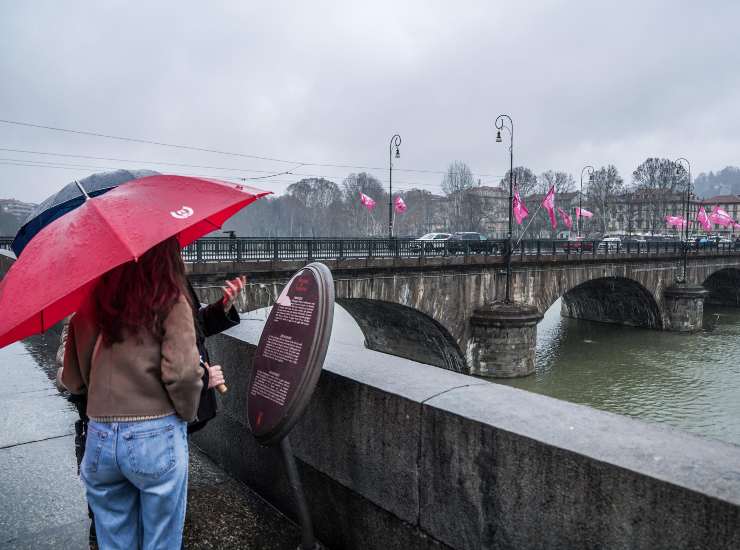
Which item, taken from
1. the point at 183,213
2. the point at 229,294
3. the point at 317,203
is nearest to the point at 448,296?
the point at 229,294

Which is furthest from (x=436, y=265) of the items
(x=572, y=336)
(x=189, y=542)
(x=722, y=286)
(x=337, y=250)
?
(x=722, y=286)

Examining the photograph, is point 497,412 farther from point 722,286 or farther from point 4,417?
point 722,286

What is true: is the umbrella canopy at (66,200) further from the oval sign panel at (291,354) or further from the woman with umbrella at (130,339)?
the oval sign panel at (291,354)

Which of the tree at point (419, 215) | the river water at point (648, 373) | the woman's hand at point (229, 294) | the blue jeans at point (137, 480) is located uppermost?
the tree at point (419, 215)

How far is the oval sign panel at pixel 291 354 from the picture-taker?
2258 mm

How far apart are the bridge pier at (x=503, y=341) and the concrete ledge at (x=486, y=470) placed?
2144cm

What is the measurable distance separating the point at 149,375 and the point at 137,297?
0.92 feet

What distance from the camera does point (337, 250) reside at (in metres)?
20.5

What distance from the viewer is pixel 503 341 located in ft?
78.7

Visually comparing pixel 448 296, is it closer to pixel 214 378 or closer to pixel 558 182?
pixel 214 378

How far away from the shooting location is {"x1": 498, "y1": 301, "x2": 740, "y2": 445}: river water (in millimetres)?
19516

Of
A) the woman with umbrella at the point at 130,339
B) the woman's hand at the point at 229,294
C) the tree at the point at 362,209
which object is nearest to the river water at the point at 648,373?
the woman's hand at the point at 229,294

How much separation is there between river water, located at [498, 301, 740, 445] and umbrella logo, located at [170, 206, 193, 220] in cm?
1570

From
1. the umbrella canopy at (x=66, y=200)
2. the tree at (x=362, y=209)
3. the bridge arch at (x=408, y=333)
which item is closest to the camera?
the umbrella canopy at (x=66, y=200)
